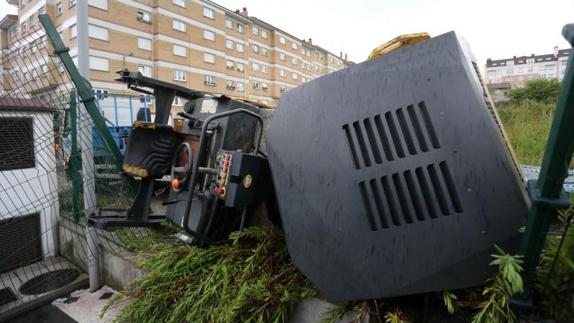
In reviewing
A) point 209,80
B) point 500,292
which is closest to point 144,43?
point 209,80

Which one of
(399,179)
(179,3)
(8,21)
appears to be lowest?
(399,179)

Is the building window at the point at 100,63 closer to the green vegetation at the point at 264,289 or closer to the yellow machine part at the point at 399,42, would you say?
the green vegetation at the point at 264,289

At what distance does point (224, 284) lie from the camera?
167cm

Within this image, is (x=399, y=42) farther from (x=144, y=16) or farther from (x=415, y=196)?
(x=144, y=16)

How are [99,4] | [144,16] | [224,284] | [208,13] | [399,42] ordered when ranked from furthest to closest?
[208,13] → [144,16] → [99,4] → [224,284] → [399,42]

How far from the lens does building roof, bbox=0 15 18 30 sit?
27.8 m

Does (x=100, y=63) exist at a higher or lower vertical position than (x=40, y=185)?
higher

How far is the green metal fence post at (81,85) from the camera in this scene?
7.66ft

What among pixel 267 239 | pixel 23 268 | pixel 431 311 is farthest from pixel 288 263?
pixel 23 268

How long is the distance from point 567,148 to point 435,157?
328 mm

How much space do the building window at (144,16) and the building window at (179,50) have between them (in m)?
2.68

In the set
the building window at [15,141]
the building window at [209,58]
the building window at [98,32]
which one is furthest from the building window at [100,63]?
the building window at [15,141]

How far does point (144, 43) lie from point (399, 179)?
2671 cm

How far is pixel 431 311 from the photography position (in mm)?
1286
